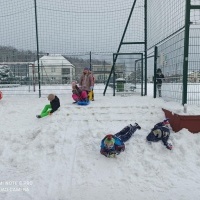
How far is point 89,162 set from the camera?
4.95 meters

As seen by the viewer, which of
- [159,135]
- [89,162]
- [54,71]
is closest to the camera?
[89,162]

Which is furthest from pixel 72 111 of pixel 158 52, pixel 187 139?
pixel 158 52

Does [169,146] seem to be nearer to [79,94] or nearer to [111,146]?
[111,146]

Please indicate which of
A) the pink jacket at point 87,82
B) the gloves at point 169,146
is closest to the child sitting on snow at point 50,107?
the pink jacket at point 87,82

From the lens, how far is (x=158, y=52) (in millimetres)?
9180

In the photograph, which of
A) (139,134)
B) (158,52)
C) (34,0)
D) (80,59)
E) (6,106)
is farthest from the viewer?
(80,59)

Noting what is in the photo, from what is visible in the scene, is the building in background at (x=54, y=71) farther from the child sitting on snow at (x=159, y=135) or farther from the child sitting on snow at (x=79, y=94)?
the child sitting on snow at (x=159, y=135)

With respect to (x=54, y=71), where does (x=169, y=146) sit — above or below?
below

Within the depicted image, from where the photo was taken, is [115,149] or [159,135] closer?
[115,149]

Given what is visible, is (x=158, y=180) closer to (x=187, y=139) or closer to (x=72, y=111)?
(x=187, y=139)

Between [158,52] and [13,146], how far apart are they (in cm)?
603

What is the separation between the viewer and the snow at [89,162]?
4102 mm

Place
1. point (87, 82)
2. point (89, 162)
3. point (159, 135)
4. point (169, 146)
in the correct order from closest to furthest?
1. point (89, 162)
2. point (169, 146)
3. point (159, 135)
4. point (87, 82)

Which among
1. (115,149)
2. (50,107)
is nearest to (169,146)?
(115,149)
